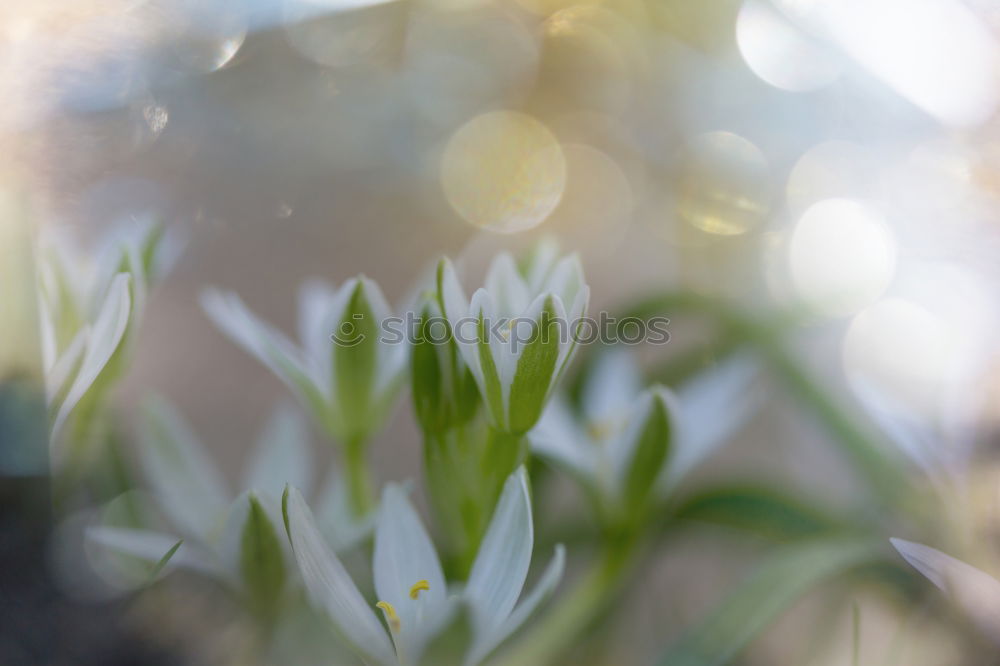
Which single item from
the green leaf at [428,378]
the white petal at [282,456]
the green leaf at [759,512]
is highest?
the green leaf at [428,378]

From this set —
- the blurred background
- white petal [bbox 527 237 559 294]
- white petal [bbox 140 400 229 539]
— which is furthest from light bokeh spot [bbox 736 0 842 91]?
white petal [bbox 140 400 229 539]

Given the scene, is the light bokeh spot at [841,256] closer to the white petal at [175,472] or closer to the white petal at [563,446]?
the white petal at [563,446]

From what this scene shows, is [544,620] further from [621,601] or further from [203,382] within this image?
[203,382]

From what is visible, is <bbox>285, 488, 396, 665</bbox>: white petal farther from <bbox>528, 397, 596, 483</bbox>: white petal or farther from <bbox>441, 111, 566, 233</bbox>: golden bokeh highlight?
<bbox>441, 111, 566, 233</bbox>: golden bokeh highlight

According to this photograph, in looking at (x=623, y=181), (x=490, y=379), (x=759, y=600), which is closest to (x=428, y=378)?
(x=490, y=379)

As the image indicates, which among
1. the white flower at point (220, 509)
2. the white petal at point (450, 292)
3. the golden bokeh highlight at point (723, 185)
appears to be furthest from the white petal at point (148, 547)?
the golden bokeh highlight at point (723, 185)

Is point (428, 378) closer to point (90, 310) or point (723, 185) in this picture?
point (90, 310)

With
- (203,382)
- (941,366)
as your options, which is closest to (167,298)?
(203,382)
